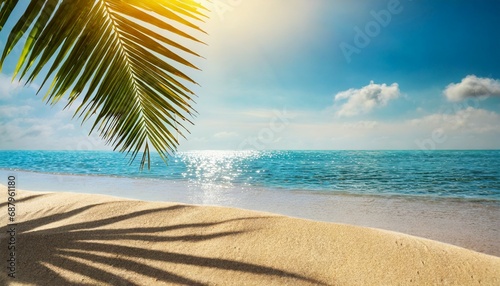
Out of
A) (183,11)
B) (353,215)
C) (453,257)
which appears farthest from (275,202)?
(183,11)

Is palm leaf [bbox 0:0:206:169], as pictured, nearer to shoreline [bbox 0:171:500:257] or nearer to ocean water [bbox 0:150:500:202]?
shoreline [bbox 0:171:500:257]

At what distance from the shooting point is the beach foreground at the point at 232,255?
102 inches

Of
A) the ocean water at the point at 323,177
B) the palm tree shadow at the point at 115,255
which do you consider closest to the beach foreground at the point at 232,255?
the palm tree shadow at the point at 115,255

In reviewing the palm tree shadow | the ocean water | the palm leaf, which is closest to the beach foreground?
the palm tree shadow

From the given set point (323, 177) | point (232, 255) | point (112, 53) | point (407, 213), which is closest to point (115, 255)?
point (232, 255)

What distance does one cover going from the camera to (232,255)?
296cm

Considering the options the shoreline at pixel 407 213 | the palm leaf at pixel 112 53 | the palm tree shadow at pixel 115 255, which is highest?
the palm leaf at pixel 112 53

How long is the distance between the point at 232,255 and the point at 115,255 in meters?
1.16

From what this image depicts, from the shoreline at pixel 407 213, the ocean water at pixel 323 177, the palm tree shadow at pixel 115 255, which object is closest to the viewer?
the palm tree shadow at pixel 115 255

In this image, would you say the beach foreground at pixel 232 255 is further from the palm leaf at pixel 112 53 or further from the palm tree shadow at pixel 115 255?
the palm leaf at pixel 112 53

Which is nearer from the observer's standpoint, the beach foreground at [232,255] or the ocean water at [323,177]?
the beach foreground at [232,255]

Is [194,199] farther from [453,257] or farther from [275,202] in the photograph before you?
[453,257]

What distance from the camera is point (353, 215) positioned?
257 inches

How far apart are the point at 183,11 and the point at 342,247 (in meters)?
2.86
